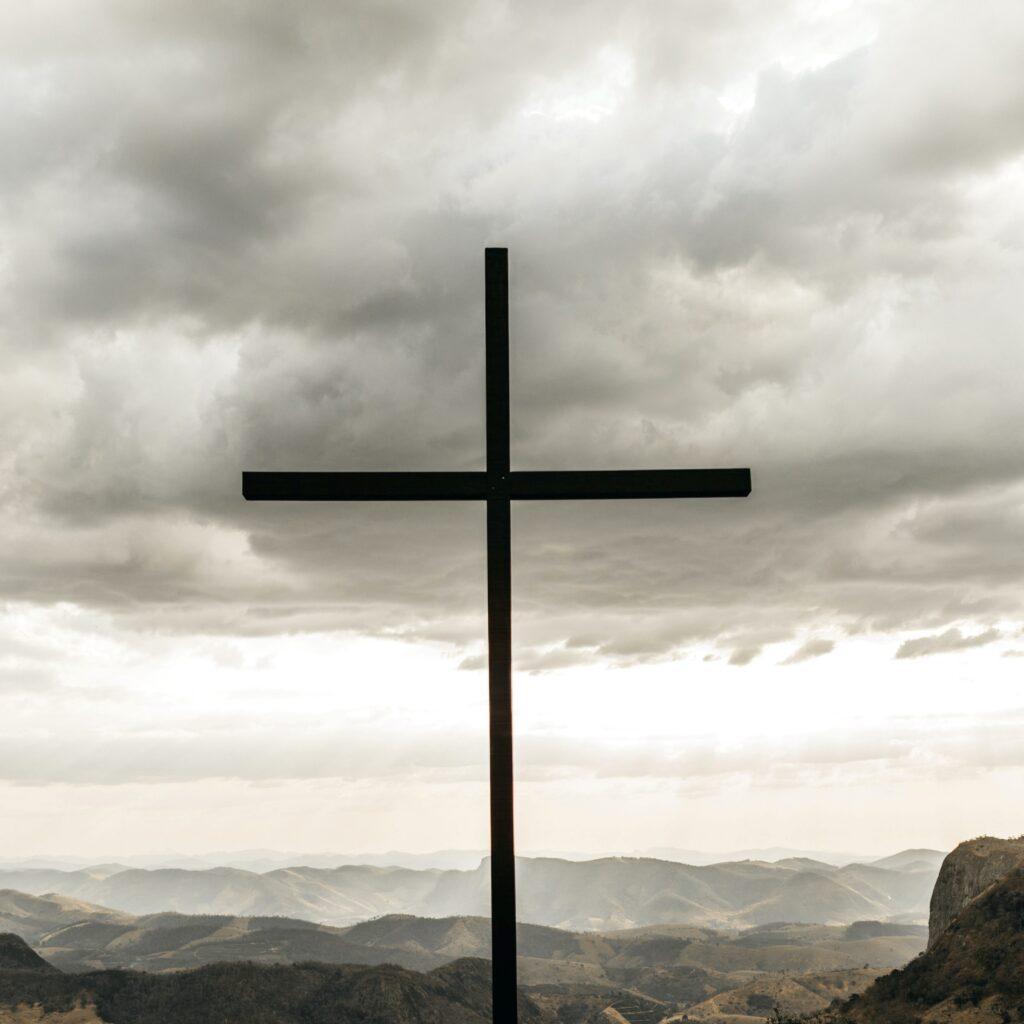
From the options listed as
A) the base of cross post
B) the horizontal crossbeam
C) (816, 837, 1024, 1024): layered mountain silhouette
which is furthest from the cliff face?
the base of cross post

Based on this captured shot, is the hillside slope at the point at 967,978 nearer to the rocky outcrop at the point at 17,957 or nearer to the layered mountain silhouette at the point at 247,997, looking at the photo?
the layered mountain silhouette at the point at 247,997

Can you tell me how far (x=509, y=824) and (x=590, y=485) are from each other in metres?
3.46

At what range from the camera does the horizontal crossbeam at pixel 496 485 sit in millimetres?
11773

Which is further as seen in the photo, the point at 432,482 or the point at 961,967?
the point at 961,967

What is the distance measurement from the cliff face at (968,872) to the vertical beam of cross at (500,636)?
8315 centimetres

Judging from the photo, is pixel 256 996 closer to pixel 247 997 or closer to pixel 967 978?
pixel 247 997

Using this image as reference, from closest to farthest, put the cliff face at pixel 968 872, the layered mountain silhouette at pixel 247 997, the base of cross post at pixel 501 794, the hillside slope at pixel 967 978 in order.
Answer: the base of cross post at pixel 501 794 < the hillside slope at pixel 967 978 < the cliff face at pixel 968 872 < the layered mountain silhouette at pixel 247 997

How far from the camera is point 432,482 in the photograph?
11.8 metres

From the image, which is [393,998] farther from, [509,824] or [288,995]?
[509,824]

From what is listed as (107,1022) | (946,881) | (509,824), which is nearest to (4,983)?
(107,1022)

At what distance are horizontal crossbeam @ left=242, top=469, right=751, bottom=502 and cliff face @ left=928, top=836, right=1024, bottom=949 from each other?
8262 cm

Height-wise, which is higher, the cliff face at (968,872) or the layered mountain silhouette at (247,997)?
the cliff face at (968,872)

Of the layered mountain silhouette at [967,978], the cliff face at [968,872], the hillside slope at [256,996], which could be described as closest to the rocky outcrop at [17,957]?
the hillside slope at [256,996]

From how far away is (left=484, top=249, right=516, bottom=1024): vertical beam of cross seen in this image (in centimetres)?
1085
